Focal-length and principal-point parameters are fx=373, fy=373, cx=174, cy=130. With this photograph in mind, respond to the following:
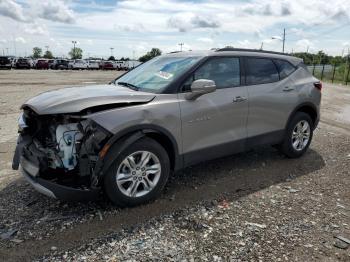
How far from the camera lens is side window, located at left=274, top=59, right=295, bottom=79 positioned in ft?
19.5

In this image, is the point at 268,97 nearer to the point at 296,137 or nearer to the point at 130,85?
the point at 296,137

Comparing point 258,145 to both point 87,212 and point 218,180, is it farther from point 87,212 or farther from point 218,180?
point 87,212

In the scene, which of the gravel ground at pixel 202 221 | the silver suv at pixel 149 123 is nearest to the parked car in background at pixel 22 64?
the gravel ground at pixel 202 221

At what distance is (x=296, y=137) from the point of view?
20.4 feet

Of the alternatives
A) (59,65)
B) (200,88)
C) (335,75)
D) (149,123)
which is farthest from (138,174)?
(59,65)

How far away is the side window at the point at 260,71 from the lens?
5.39 meters

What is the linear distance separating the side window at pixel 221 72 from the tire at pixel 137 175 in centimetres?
93

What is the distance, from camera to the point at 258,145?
557 cm

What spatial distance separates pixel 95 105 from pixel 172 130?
0.97m

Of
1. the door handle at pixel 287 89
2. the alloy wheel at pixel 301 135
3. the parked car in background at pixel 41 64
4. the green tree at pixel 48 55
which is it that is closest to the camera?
the door handle at pixel 287 89

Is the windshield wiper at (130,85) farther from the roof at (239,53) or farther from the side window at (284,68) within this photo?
the side window at (284,68)

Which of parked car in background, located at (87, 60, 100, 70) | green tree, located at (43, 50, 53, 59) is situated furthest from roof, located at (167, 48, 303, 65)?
green tree, located at (43, 50, 53, 59)

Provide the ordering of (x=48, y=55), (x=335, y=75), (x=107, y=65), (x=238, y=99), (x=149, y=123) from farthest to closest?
(x=48, y=55)
(x=107, y=65)
(x=335, y=75)
(x=238, y=99)
(x=149, y=123)

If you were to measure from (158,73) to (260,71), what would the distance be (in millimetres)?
1627
